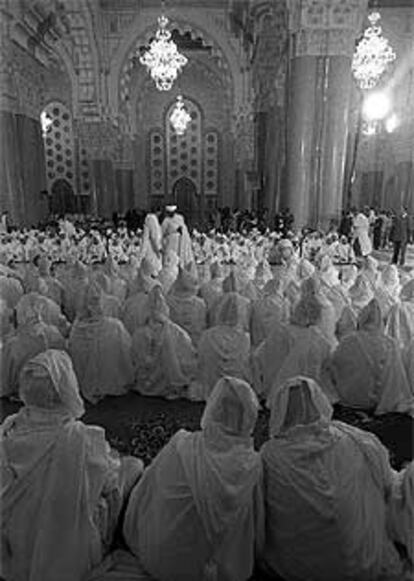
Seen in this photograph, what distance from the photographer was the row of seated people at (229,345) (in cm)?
468

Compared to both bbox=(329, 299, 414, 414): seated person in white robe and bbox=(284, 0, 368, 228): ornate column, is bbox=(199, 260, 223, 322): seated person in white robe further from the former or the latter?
bbox=(284, 0, 368, 228): ornate column

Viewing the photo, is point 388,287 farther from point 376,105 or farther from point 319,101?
point 376,105

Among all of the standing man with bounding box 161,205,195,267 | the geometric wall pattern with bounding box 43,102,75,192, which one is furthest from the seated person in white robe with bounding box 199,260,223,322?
the geometric wall pattern with bounding box 43,102,75,192

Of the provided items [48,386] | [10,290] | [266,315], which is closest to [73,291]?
[10,290]

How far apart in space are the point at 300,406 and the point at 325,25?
10.9 meters

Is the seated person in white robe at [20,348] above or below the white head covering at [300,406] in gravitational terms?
below

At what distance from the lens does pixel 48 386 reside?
100 inches

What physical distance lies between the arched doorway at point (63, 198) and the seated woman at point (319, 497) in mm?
23884

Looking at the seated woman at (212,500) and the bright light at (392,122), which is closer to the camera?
the seated woman at (212,500)

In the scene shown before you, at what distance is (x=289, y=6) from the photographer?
11383 millimetres

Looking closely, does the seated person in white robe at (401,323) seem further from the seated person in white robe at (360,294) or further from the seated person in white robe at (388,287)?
the seated person in white robe at (388,287)

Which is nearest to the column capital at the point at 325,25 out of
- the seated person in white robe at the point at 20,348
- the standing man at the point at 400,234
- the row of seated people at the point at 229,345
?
the standing man at the point at 400,234

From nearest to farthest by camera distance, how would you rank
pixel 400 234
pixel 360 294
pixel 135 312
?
1. pixel 135 312
2. pixel 360 294
3. pixel 400 234

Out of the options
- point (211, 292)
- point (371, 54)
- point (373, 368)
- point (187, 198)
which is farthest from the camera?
point (187, 198)
